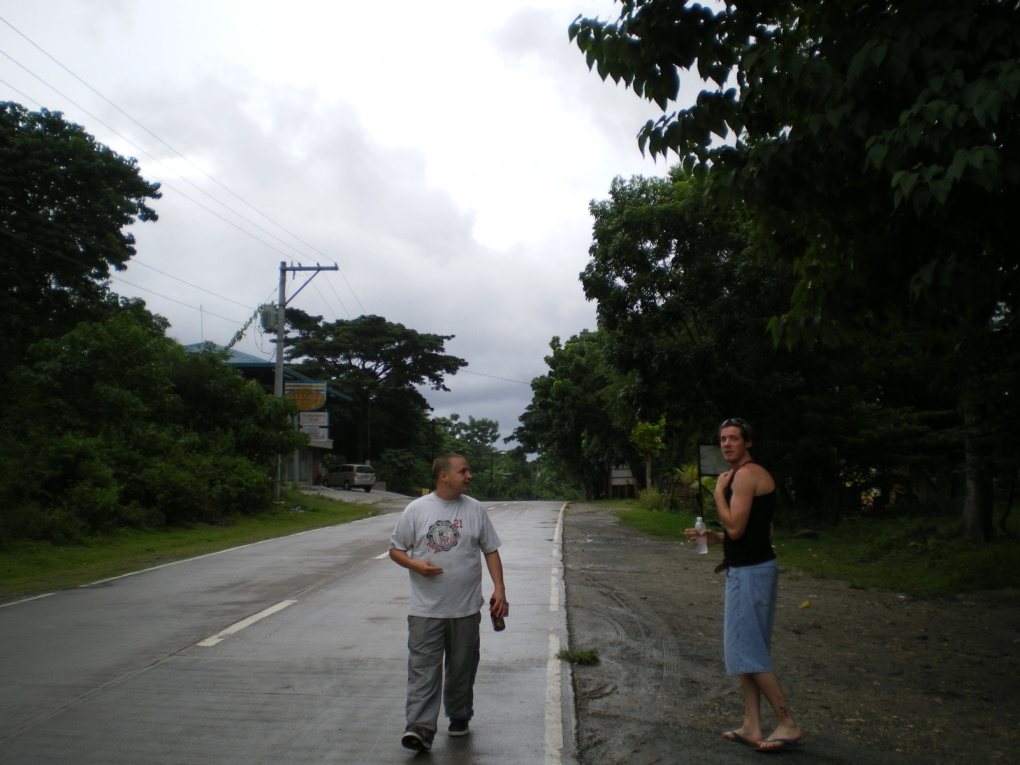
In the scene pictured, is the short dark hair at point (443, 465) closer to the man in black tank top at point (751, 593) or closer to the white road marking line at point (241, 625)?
the man in black tank top at point (751, 593)

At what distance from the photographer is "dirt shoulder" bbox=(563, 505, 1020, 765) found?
18.5ft

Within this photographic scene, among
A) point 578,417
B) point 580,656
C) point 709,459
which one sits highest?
point 578,417

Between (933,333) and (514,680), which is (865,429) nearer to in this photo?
(933,333)

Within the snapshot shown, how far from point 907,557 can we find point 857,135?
12.8 metres

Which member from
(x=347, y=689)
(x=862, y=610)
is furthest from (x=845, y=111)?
(x=862, y=610)

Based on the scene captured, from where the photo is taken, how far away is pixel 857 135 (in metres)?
5.35

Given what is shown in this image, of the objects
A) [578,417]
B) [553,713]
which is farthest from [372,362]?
[553,713]

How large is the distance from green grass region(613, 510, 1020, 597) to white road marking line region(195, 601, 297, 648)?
26.7ft

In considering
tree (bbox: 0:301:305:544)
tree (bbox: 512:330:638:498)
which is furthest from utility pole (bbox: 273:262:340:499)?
tree (bbox: 512:330:638:498)

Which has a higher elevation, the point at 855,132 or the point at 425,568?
the point at 855,132

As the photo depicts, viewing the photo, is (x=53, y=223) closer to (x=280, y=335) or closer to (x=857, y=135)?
(x=280, y=335)

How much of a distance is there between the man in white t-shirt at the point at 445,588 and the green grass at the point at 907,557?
8.92 metres

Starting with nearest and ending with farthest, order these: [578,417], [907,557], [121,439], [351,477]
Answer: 1. [907,557]
2. [121,439]
3. [578,417]
4. [351,477]

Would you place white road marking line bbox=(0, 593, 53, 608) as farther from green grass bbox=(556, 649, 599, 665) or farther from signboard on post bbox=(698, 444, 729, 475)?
signboard on post bbox=(698, 444, 729, 475)
